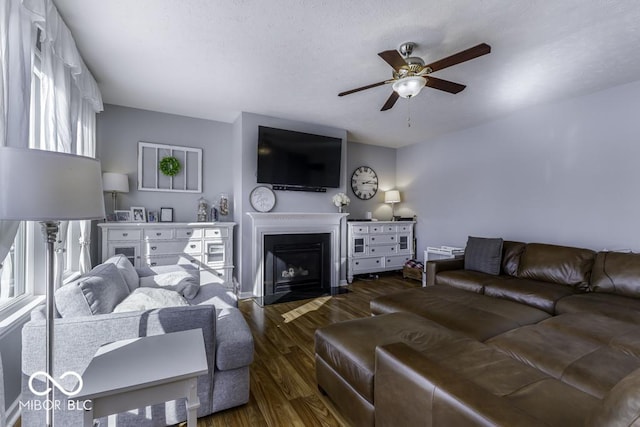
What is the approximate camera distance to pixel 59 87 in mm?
1981

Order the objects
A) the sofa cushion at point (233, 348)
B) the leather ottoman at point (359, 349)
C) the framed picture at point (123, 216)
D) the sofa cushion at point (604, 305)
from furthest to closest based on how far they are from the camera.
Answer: the framed picture at point (123, 216) → the sofa cushion at point (604, 305) → the sofa cushion at point (233, 348) → the leather ottoman at point (359, 349)

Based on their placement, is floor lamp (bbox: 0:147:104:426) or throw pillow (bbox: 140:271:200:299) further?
throw pillow (bbox: 140:271:200:299)

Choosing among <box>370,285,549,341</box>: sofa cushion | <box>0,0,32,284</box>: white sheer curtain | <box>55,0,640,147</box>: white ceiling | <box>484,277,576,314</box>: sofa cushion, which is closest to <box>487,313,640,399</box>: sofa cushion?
<box>370,285,549,341</box>: sofa cushion

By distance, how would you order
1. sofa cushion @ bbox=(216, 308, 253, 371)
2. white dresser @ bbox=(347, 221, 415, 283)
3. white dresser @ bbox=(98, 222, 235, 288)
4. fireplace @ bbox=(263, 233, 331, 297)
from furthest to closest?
white dresser @ bbox=(347, 221, 415, 283), fireplace @ bbox=(263, 233, 331, 297), white dresser @ bbox=(98, 222, 235, 288), sofa cushion @ bbox=(216, 308, 253, 371)

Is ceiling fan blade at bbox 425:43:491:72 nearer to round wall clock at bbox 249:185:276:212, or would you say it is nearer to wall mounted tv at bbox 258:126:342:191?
wall mounted tv at bbox 258:126:342:191

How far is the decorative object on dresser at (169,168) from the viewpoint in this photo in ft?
12.2

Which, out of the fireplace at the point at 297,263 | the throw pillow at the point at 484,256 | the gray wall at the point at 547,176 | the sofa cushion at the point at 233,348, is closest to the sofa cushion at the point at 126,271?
the sofa cushion at the point at 233,348

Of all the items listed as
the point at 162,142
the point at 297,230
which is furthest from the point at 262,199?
the point at 162,142

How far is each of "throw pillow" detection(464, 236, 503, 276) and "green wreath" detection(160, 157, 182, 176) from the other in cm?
413

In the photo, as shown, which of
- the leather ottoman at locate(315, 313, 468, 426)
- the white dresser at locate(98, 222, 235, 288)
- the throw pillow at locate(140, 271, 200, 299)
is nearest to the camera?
the leather ottoman at locate(315, 313, 468, 426)

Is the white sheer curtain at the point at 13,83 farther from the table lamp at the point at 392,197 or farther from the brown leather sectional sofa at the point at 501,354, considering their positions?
the table lamp at the point at 392,197

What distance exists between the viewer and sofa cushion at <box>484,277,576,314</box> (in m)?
2.45

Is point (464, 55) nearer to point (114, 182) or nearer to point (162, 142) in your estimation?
point (162, 142)

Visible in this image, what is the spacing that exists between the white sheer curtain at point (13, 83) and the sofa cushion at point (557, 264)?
4.23 meters
